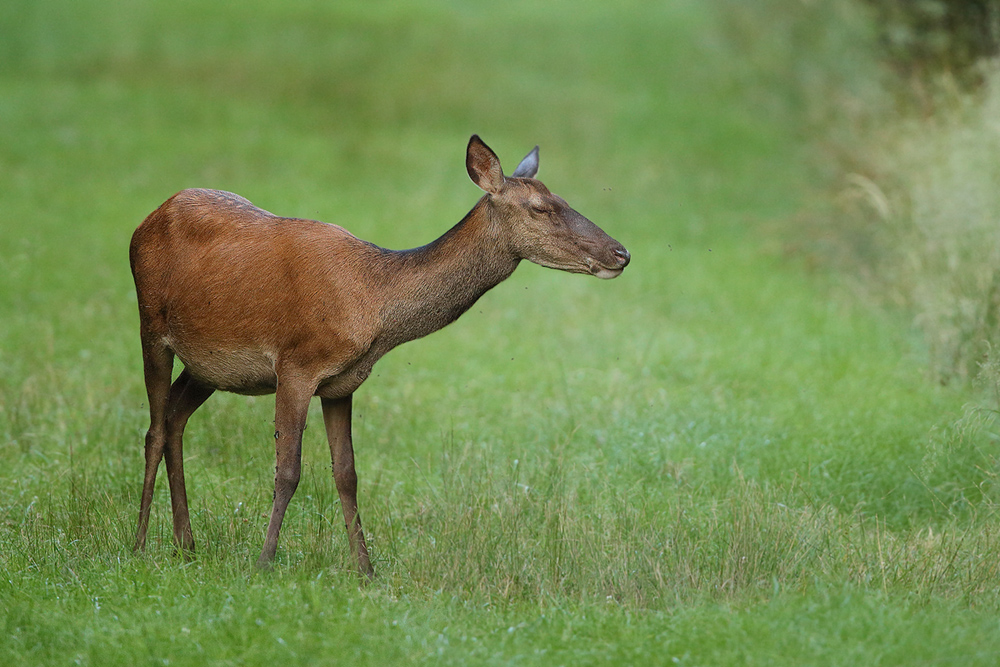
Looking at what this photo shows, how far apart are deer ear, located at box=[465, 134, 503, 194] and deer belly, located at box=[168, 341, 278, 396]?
4.35 ft

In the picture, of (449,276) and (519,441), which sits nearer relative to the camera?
(449,276)

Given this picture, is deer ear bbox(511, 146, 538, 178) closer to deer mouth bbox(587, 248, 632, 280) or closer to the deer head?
the deer head

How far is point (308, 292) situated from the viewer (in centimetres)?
591

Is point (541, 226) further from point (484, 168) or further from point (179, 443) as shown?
point (179, 443)

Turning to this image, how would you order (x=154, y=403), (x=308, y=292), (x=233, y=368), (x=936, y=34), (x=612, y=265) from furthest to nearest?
(x=936, y=34) → (x=154, y=403) → (x=233, y=368) → (x=308, y=292) → (x=612, y=265)

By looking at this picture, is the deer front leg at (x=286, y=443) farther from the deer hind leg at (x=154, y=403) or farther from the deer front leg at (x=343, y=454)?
the deer hind leg at (x=154, y=403)

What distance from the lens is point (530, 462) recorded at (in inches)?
304

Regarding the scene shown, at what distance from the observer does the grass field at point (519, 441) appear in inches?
207

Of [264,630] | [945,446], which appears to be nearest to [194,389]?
[264,630]

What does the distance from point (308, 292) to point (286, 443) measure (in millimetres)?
732

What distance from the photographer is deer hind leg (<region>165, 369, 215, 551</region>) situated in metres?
6.29

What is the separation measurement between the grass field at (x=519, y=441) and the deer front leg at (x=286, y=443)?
0.59 feet

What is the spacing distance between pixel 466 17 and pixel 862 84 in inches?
544

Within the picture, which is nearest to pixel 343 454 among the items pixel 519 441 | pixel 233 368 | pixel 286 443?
pixel 286 443
